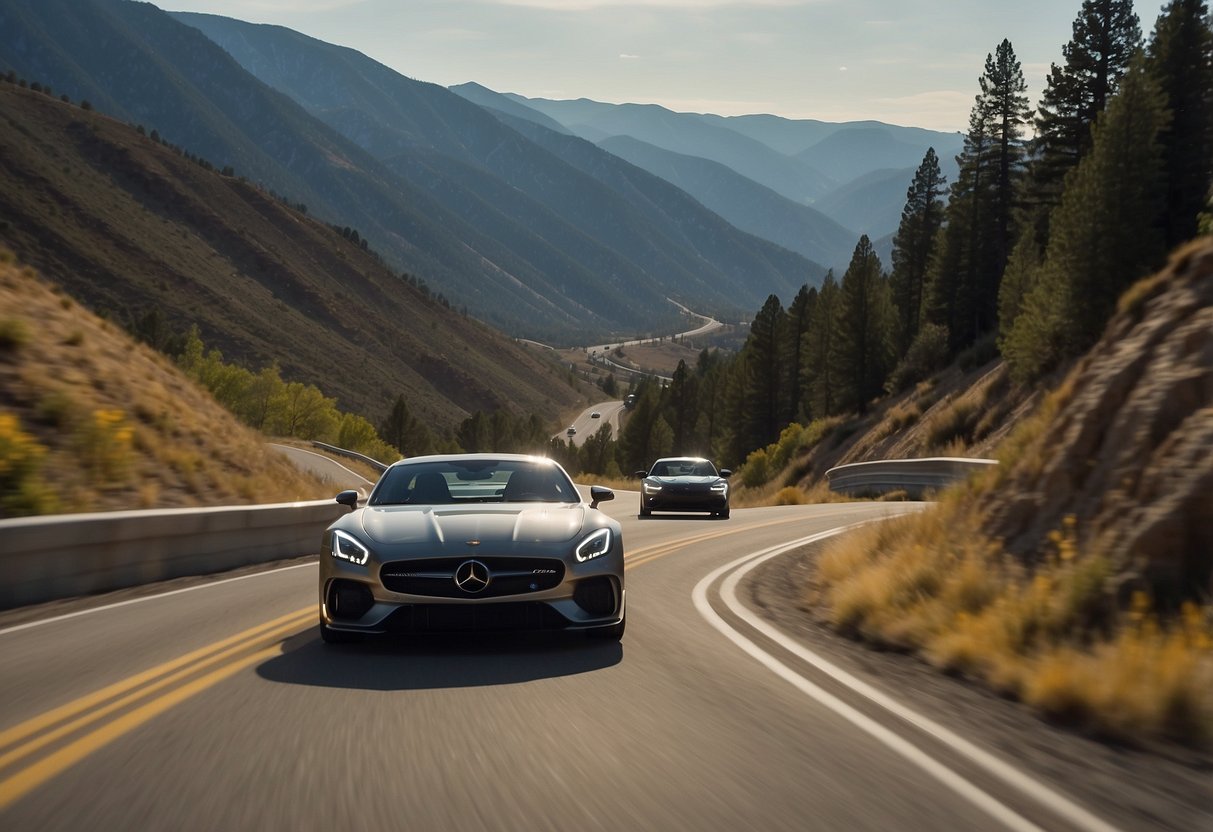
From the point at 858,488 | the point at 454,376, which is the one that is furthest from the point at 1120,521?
the point at 454,376

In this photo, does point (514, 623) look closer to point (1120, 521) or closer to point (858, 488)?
point (1120, 521)

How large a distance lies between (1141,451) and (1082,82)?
5143 cm

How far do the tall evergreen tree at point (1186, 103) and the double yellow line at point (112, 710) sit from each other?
46.0 m

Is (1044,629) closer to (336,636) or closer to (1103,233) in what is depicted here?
(336,636)

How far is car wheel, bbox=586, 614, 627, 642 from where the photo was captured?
792 centimetres

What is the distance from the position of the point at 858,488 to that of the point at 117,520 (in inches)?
1044

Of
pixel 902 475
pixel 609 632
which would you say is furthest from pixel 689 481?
pixel 609 632

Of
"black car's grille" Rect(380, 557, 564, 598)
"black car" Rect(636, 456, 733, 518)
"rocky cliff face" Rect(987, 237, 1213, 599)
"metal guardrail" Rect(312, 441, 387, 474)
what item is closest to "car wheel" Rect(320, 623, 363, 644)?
"black car's grille" Rect(380, 557, 564, 598)

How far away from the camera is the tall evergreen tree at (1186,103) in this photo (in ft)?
153

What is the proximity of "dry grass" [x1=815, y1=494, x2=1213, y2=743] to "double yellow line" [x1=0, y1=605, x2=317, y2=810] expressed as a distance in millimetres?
4433

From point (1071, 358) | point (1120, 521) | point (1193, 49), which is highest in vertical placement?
point (1193, 49)

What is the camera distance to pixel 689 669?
289 inches

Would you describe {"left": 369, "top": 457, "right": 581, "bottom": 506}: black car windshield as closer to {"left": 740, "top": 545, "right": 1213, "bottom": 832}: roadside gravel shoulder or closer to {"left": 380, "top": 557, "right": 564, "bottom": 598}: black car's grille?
{"left": 380, "top": 557, "right": 564, "bottom": 598}: black car's grille

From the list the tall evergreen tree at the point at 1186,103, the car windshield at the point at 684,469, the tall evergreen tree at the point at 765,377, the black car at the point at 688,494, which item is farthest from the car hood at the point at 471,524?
the tall evergreen tree at the point at 765,377
